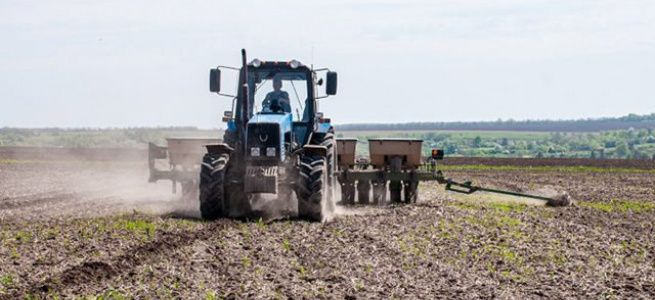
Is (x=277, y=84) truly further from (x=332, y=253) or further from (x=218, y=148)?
(x=332, y=253)

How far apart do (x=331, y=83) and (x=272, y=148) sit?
6.71 ft

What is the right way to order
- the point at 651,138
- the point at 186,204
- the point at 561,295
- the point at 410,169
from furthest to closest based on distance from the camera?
the point at 651,138 < the point at 410,169 < the point at 186,204 < the point at 561,295

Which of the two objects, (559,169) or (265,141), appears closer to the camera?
(265,141)

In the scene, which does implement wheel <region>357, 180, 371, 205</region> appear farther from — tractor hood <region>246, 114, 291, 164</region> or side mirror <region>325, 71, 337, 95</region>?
tractor hood <region>246, 114, 291, 164</region>

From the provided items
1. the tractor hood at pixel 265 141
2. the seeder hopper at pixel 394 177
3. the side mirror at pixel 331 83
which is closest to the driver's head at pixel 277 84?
the side mirror at pixel 331 83

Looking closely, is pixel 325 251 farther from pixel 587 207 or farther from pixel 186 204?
pixel 587 207

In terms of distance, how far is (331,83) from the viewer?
61.1ft

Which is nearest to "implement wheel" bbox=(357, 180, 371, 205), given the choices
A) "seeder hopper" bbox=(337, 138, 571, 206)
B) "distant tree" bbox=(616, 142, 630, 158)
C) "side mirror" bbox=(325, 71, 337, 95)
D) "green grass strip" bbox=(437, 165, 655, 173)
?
"seeder hopper" bbox=(337, 138, 571, 206)

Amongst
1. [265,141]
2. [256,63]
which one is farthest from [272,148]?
[256,63]

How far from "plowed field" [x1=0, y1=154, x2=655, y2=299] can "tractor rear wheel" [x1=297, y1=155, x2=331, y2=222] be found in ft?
1.32

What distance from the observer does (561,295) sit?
1100 centimetres

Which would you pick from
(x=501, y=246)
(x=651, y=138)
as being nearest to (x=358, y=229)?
(x=501, y=246)

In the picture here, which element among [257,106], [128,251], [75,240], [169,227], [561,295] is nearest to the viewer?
[561,295]

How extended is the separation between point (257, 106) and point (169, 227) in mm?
4330
